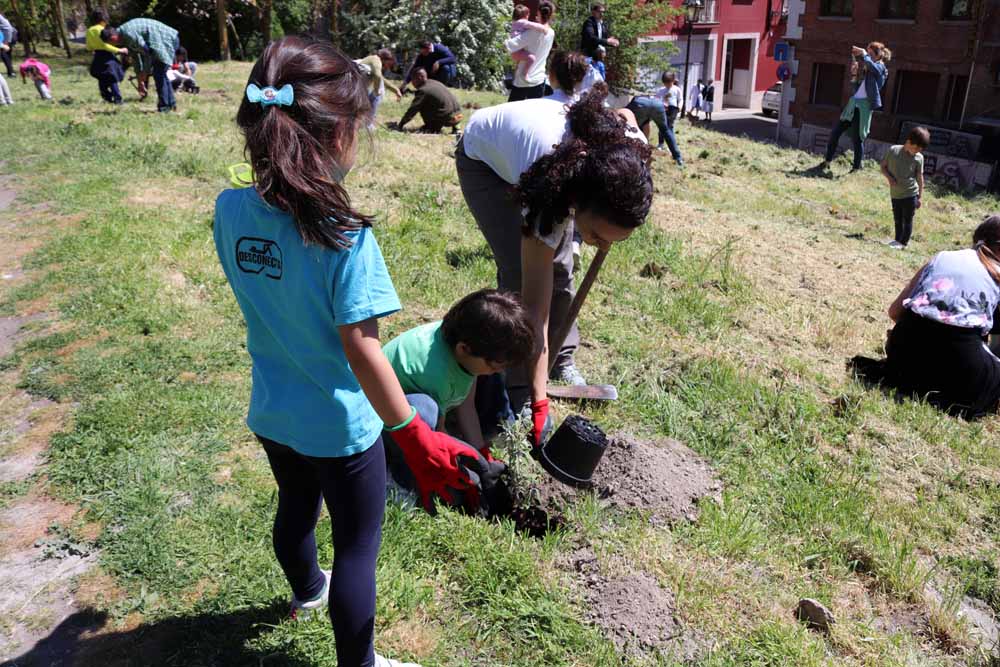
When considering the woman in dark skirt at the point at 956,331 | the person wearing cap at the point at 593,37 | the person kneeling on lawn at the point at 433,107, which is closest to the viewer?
the woman in dark skirt at the point at 956,331

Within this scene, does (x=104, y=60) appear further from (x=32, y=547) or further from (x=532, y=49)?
(x=32, y=547)

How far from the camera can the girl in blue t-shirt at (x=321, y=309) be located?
61.1 inches

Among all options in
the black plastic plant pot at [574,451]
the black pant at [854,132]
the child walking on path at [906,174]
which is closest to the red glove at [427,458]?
the black plastic plant pot at [574,451]

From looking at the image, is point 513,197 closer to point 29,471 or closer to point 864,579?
point 864,579

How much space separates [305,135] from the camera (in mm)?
1548

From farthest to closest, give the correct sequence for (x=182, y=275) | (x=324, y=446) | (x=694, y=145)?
(x=694, y=145)
(x=182, y=275)
(x=324, y=446)

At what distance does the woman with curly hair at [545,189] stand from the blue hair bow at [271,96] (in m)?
1.20

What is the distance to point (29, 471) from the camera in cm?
318

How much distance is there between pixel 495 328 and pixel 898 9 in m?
22.8

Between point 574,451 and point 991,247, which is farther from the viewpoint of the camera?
point 991,247

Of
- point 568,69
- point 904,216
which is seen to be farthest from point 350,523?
point 904,216

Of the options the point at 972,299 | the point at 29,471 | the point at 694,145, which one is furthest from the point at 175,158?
the point at 694,145

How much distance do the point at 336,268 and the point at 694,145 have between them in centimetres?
1348

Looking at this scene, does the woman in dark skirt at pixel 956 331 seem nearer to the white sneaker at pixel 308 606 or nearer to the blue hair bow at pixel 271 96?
the white sneaker at pixel 308 606
